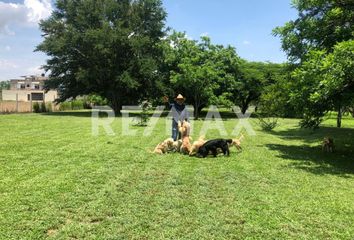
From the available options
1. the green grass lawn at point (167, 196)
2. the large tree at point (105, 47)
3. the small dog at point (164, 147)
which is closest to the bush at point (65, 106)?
the large tree at point (105, 47)

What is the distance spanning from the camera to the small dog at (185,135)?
10938 millimetres

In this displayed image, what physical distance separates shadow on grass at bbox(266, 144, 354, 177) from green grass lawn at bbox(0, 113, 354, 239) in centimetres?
9

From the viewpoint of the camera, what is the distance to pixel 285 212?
5652mm

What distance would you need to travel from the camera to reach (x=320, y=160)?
11.4m

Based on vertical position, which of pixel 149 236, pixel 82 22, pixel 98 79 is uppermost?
pixel 82 22

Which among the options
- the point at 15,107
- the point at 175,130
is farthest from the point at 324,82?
the point at 15,107

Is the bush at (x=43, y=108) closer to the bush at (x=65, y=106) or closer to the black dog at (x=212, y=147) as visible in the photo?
the bush at (x=65, y=106)

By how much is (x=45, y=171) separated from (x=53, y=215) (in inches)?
117

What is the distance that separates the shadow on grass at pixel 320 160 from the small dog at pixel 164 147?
3.49 metres

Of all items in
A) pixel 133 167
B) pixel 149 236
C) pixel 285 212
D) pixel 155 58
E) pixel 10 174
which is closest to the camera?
pixel 149 236

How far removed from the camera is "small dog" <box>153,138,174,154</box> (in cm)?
1098

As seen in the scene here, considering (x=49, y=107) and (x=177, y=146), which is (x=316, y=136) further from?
(x=49, y=107)

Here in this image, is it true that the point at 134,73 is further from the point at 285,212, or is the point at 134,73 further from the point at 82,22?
the point at 285,212

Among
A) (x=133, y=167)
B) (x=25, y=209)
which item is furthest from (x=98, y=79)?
(x=25, y=209)
